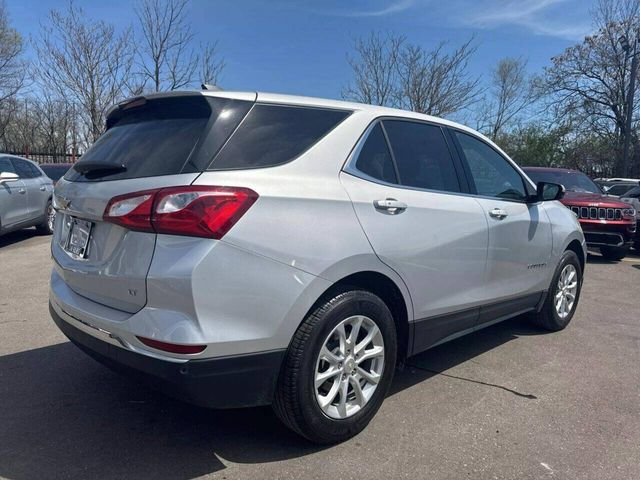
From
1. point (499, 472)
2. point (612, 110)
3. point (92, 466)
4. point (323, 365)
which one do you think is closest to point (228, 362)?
point (323, 365)

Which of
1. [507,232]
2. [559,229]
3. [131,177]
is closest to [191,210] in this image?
[131,177]

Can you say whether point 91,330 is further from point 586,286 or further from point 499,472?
point 586,286

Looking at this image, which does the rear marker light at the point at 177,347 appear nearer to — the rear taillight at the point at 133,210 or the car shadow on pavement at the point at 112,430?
the rear taillight at the point at 133,210

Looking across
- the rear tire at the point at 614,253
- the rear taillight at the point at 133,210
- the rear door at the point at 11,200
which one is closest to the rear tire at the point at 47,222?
the rear door at the point at 11,200

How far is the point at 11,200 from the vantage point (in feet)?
29.1

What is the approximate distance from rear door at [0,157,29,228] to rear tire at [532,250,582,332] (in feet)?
28.0

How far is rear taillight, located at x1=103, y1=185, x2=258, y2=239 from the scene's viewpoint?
2.22m

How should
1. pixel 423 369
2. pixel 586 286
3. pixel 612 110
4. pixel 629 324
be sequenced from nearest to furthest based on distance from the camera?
pixel 423 369 < pixel 629 324 < pixel 586 286 < pixel 612 110

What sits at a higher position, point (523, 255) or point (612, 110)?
point (612, 110)

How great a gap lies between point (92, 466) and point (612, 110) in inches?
1298

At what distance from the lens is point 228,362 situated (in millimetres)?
2281

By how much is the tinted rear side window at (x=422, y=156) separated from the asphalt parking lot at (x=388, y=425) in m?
1.45

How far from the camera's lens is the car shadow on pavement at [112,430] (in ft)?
8.30

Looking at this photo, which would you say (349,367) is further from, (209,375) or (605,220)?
(605,220)
